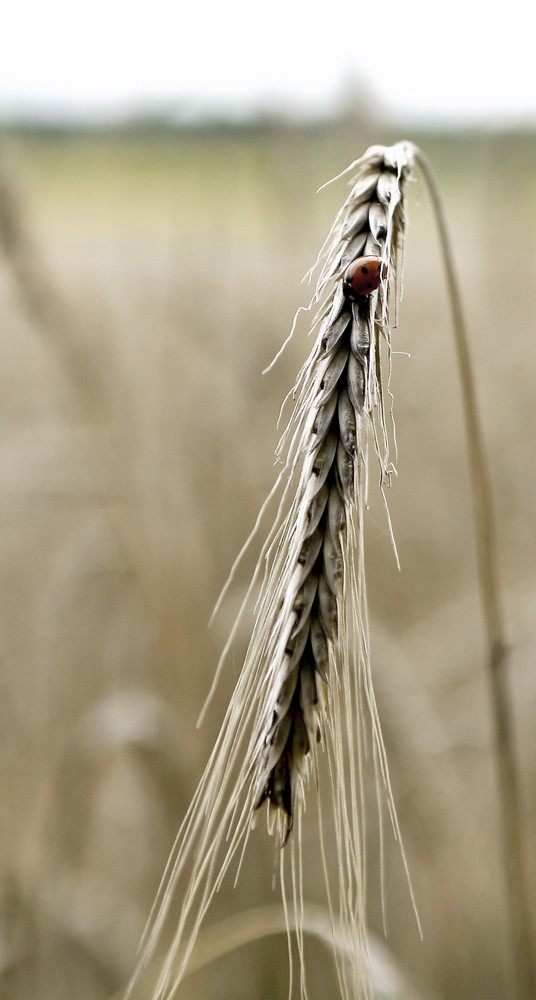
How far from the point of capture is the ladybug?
24 cm

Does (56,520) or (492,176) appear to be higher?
(492,176)

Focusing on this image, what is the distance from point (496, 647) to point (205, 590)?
326mm

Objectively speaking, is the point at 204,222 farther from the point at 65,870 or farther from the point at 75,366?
the point at 65,870

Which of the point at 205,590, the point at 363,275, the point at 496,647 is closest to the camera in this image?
the point at 363,275

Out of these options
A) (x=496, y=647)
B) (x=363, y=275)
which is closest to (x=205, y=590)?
(x=496, y=647)

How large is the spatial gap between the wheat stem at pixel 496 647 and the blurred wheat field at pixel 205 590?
0.24 feet

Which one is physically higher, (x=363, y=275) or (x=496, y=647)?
(x=363, y=275)

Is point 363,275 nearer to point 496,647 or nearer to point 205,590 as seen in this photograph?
point 496,647

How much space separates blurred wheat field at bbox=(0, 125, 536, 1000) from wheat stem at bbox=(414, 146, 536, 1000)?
0.24ft

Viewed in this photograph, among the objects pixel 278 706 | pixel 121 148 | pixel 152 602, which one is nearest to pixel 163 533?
pixel 152 602

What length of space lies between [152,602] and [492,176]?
64 centimetres

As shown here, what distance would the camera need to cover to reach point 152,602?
0.67 metres

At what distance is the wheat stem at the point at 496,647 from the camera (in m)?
0.37

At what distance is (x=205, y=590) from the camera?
2.33 ft
